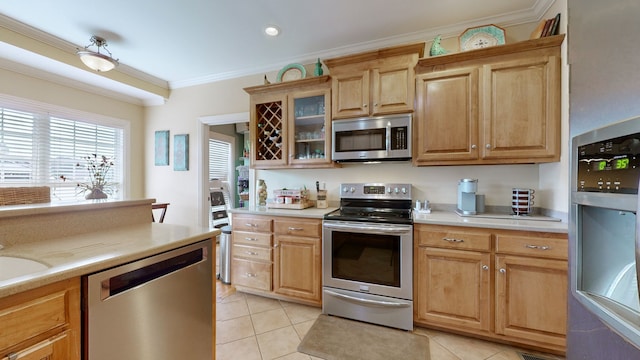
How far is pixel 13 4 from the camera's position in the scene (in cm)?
204

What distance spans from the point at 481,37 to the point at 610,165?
2.23 metres

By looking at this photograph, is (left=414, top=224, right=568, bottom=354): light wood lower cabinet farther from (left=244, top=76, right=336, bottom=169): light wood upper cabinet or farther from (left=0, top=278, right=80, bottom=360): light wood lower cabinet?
(left=0, top=278, right=80, bottom=360): light wood lower cabinet

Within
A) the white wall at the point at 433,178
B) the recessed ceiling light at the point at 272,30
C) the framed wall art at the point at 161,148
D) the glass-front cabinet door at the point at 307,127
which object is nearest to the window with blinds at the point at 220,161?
the framed wall art at the point at 161,148

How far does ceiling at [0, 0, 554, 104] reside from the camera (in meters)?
2.07

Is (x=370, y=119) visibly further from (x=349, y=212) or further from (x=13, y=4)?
(x=13, y=4)

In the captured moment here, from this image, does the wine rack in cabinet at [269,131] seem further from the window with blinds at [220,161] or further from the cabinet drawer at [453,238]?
the window with blinds at [220,161]

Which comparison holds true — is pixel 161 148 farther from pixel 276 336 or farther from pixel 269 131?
pixel 276 336

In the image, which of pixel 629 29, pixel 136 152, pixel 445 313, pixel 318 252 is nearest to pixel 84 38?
pixel 136 152

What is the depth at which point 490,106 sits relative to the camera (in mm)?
1983

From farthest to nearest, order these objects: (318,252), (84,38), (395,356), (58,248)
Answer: (84,38), (318,252), (395,356), (58,248)

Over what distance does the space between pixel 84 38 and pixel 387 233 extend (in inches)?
143

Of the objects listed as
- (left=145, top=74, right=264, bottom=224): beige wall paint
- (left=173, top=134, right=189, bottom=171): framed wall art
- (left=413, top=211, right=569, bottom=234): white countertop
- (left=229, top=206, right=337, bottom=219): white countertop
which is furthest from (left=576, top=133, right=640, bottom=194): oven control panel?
(left=173, top=134, right=189, bottom=171): framed wall art

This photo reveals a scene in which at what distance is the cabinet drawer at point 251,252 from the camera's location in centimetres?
244

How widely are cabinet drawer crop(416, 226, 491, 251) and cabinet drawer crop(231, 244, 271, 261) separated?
1439 mm
